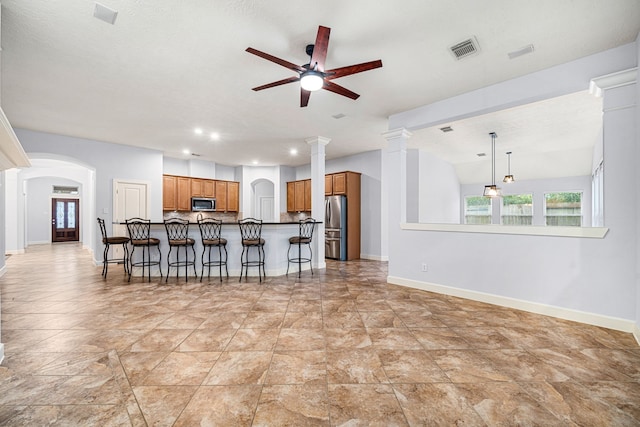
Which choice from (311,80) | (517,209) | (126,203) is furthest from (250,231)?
(517,209)

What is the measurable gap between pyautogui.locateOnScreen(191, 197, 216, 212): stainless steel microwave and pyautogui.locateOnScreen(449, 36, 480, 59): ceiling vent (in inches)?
278

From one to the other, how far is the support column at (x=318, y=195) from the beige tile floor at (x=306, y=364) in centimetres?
222

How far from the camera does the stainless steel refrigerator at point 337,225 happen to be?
697cm

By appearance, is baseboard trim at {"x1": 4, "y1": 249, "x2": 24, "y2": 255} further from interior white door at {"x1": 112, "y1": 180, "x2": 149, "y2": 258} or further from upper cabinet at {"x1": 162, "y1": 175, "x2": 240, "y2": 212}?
upper cabinet at {"x1": 162, "y1": 175, "x2": 240, "y2": 212}

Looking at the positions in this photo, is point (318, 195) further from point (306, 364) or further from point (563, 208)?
point (563, 208)

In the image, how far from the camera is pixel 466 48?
9.15 feet

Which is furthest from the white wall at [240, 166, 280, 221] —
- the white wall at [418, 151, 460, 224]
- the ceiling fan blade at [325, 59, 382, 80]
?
the ceiling fan blade at [325, 59, 382, 80]

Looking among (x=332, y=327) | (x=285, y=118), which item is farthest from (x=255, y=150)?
(x=332, y=327)

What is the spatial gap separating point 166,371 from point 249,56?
2884mm

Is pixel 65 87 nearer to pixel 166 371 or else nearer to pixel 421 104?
pixel 166 371

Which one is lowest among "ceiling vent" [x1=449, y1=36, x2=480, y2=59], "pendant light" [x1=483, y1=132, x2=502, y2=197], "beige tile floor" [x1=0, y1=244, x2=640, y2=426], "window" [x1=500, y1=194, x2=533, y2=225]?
"beige tile floor" [x1=0, y1=244, x2=640, y2=426]

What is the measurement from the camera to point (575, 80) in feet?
9.98

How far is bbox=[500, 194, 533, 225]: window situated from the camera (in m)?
8.49

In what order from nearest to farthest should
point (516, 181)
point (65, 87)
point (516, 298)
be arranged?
1. point (516, 298)
2. point (65, 87)
3. point (516, 181)
